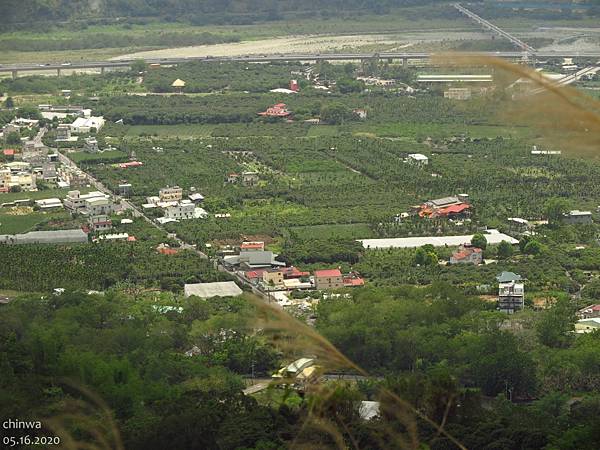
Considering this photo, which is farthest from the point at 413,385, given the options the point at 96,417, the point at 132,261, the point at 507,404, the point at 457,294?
the point at 132,261

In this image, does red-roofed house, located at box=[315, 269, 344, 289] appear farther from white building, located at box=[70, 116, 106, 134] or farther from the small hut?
the small hut

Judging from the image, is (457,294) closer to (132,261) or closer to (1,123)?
(132,261)

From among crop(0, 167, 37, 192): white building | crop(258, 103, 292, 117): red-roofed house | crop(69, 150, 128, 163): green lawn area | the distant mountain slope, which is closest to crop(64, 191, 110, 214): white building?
crop(0, 167, 37, 192): white building

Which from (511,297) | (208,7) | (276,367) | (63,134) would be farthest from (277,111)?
(276,367)

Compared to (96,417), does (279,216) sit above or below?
below

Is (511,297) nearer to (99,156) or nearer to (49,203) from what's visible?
(49,203)

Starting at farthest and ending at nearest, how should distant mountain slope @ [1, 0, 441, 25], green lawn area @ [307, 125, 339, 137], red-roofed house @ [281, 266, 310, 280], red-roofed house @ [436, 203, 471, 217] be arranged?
distant mountain slope @ [1, 0, 441, 25] → green lawn area @ [307, 125, 339, 137] → red-roofed house @ [436, 203, 471, 217] → red-roofed house @ [281, 266, 310, 280]
